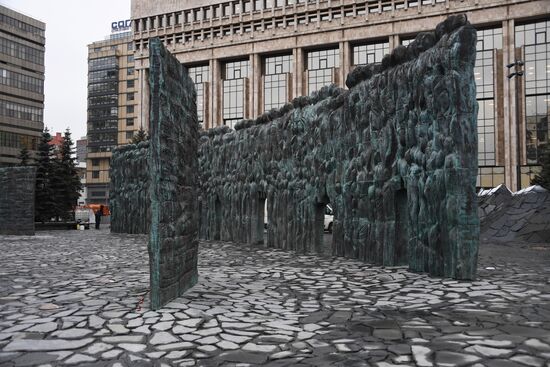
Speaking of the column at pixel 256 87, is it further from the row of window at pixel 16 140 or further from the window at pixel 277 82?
the row of window at pixel 16 140

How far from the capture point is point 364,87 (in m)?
11.9

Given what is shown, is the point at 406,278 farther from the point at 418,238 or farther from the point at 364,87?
the point at 364,87

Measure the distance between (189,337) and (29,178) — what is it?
66.7 feet

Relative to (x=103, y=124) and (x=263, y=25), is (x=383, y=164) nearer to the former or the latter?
(x=263, y=25)

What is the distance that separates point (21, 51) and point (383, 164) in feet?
237

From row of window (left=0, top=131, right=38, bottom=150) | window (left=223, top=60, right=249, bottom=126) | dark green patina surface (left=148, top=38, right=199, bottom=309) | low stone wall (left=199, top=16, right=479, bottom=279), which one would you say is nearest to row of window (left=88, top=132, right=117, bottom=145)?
row of window (left=0, top=131, right=38, bottom=150)

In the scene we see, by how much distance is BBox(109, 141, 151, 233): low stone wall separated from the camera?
22.0m

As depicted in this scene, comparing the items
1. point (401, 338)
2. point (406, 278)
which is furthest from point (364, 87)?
point (401, 338)

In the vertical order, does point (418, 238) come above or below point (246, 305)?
above

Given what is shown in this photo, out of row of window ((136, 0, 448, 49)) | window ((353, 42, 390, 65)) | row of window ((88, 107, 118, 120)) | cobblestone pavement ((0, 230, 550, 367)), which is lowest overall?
cobblestone pavement ((0, 230, 550, 367))

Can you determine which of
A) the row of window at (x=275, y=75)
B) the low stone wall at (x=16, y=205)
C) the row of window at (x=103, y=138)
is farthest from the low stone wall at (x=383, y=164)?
the row of window at (x=103, y=138)

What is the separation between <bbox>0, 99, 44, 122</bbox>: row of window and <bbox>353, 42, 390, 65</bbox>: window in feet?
160

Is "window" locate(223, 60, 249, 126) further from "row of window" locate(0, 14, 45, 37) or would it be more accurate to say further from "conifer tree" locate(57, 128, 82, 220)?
"row of window" locate(0, 14, 45, 37)

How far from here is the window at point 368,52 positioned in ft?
142
